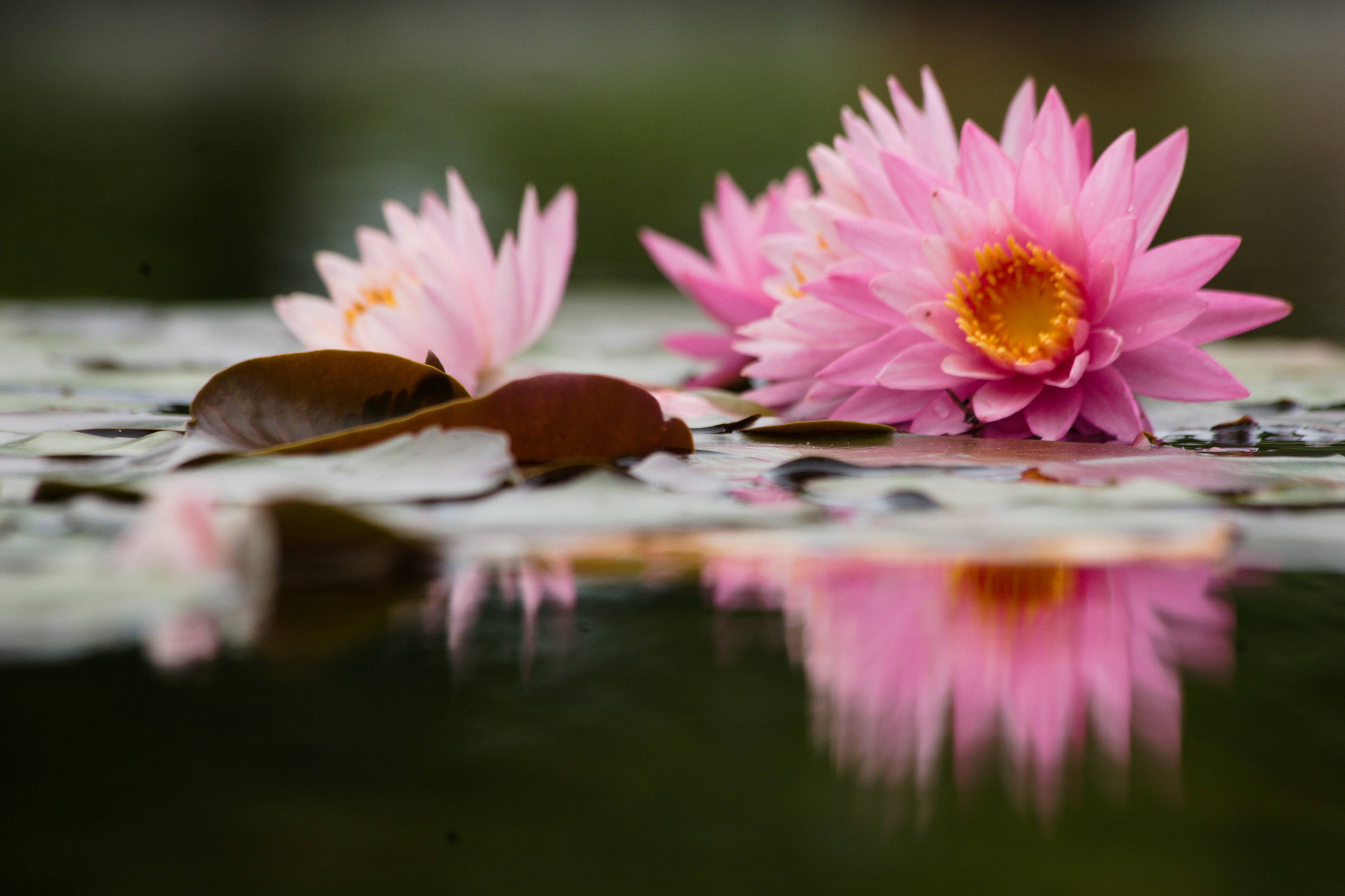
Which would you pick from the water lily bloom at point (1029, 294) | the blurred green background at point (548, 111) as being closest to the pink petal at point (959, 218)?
the water lily bloom at point (1029, 294)

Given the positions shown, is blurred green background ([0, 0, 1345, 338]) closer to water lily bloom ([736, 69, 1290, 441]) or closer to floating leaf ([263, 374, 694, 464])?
water lily bloom ([736, 69, 1290, 441])

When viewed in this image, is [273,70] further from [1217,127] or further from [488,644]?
[488,644]

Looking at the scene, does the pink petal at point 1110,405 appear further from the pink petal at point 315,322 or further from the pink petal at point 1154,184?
the pink petal at point 315,322

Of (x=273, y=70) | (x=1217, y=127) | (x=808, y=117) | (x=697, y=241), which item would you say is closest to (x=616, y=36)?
Result: (x=273, y=70)

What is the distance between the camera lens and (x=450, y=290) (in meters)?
1.07

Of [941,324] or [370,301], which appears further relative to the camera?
[370,301]

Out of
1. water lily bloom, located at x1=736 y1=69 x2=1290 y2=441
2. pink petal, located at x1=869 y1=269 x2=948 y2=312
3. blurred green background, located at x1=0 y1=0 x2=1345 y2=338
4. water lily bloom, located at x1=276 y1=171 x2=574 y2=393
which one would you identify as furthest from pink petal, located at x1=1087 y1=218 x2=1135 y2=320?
blurred green background, located at x1=0 y1=0 x2=1345 y2=338

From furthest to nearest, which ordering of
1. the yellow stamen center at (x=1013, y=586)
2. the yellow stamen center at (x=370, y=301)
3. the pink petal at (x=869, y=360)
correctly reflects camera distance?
the yellow stamen center at (x=370, y=301), the pink petal at (x=869, y=360), the yellow stamen center at (x=1013, y=586)

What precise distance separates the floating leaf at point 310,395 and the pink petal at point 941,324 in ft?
1.18

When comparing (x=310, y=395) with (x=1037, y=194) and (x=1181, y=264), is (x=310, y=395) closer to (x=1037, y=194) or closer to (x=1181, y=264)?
(x=1037, y=194)

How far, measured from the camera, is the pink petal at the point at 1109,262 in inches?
35.9

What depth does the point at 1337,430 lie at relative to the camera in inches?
43.0

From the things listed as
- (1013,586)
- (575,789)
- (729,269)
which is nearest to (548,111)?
(729,269)

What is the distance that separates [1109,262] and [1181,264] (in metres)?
0.09
